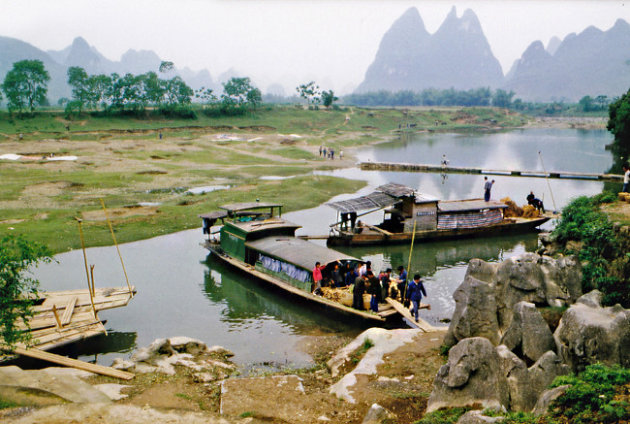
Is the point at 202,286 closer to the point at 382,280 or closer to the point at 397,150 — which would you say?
the point at 382,280

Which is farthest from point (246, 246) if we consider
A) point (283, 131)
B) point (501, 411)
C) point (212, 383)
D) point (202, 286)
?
point (283, 131)

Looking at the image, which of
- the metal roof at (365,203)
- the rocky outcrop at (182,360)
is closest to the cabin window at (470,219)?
the metal roof at (365,203)

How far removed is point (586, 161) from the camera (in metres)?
73.1

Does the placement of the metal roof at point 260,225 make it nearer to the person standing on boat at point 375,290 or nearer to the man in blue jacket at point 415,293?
the person standing on boat at point 375,290

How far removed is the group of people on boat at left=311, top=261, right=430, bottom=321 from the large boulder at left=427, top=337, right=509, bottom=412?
762cm

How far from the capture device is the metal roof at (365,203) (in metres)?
31.8

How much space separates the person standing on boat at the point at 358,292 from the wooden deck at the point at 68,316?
9515 millimetres

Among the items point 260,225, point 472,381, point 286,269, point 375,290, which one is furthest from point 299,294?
point 472,381

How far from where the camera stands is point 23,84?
86000 mm

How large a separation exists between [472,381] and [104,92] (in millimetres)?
99255

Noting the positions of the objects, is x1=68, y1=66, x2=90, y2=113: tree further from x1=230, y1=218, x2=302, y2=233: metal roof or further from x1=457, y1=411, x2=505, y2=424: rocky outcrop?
x1=457, y1=411, x2=505, y2=424: rocky outcrop

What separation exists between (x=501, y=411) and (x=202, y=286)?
1807 cm

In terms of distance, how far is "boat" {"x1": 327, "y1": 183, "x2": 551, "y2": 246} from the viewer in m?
32.0

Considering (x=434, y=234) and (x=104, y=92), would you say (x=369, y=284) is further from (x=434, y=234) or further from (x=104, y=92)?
(x=104, y=92)
